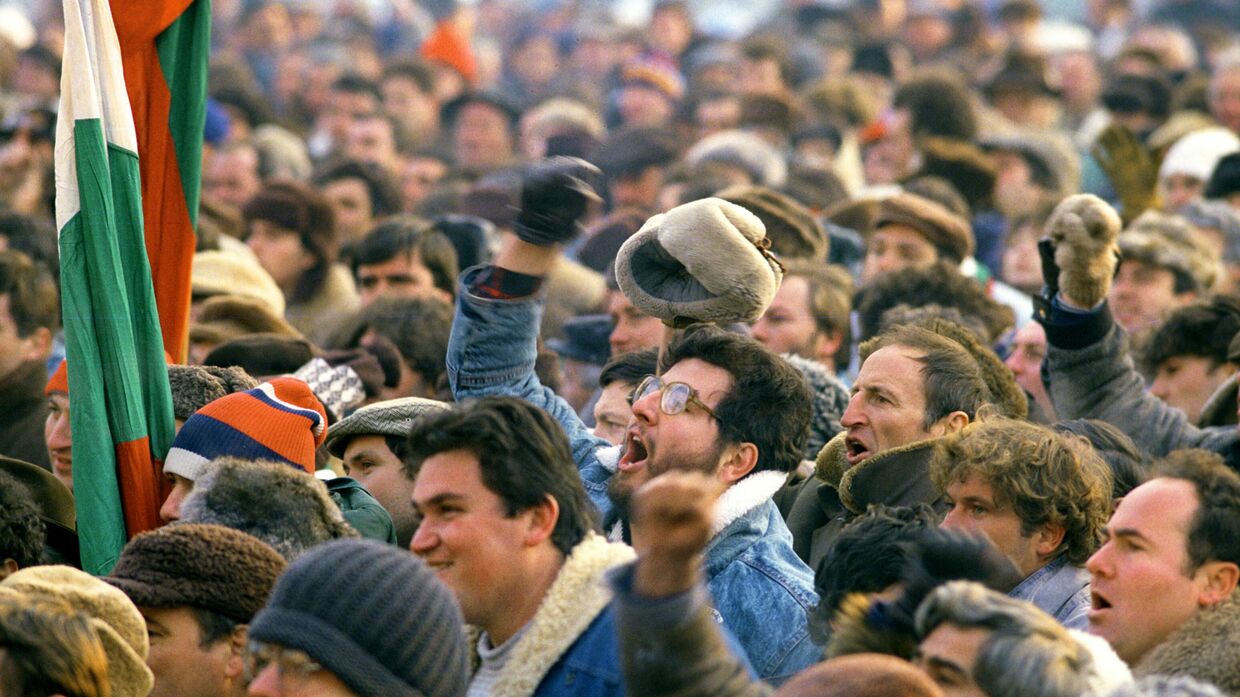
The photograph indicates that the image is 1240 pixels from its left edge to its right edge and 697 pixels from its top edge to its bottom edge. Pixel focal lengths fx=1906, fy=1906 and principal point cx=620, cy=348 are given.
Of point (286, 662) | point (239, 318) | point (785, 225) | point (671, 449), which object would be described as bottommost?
point (239, 318)

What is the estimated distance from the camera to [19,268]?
25.6ft

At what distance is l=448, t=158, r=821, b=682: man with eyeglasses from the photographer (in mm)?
5070

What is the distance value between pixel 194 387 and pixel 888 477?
2123 millimetres

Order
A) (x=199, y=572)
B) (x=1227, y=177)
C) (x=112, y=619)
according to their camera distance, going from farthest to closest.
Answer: (x=1227, y=177) < (x=199, y=572) < (x=112, y=619)

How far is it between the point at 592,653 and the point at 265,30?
16.3 metres

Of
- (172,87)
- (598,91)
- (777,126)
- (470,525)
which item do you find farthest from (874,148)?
(470,525)

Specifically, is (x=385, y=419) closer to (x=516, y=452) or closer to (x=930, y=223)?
(x=516, y=452)

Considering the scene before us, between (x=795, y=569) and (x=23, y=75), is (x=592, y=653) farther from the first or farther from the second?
(x=23, y=75)

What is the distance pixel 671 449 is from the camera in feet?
17.3

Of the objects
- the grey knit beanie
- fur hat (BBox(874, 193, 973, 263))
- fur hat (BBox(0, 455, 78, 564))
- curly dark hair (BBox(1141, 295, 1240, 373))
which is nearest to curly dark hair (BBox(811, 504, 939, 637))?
the grey knit beanie

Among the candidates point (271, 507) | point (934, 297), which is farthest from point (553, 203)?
point (934, 297)

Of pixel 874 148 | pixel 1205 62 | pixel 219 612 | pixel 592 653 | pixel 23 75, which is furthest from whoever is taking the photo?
pixel 1205 62

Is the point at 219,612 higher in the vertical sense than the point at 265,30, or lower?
higher

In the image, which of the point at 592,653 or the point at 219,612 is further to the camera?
the point at 219,612
